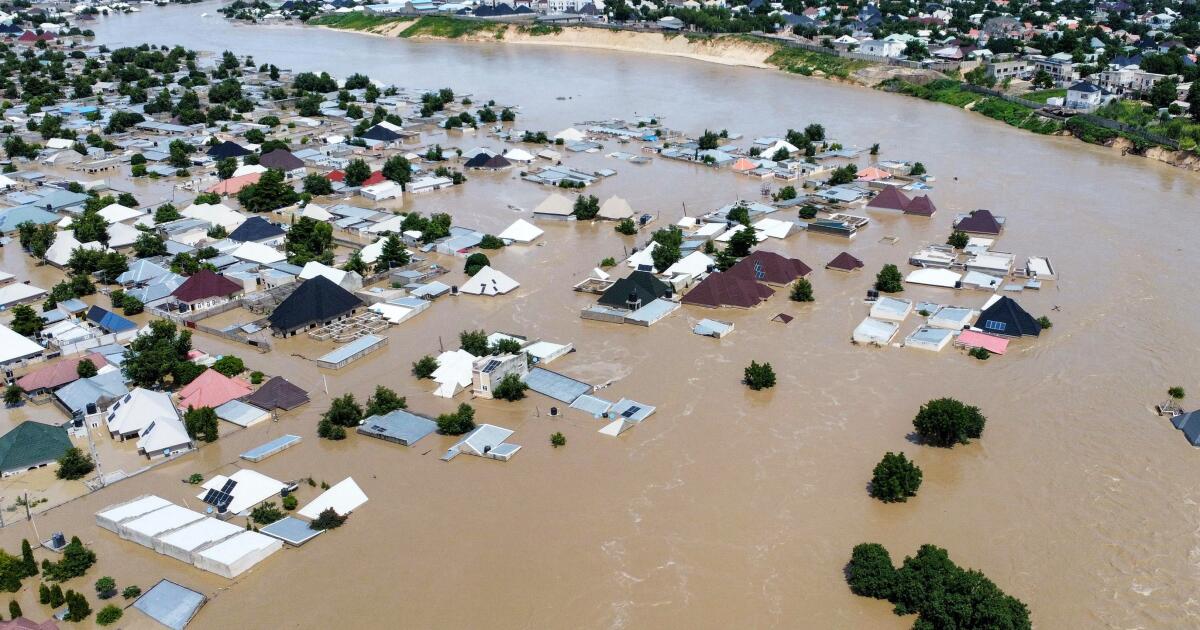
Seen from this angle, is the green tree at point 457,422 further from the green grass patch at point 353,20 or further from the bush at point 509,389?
the green grass patch at point 353,20

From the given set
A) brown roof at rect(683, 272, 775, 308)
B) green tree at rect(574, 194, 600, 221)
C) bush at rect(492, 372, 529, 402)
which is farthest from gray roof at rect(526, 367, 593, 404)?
green tree at rect(574, 194, 600, 221)

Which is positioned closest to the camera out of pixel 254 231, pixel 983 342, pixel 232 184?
pixel 983 342

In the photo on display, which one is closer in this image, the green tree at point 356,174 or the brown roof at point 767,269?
the brown roof at point 767,269

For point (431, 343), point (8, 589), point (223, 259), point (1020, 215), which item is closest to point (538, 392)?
point (431, 343)

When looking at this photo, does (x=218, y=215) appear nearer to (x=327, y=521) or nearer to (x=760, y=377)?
(x=327, y=521)

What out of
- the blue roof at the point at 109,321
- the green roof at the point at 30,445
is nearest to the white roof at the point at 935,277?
the blue roof at the point at 109,321

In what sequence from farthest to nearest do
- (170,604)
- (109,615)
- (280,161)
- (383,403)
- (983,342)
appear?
(280,161) < (983,342) < (383,403) < (170,604) < (109,615)

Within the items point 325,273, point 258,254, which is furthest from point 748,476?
point 258,254

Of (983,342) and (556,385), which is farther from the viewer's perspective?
(983,342)
